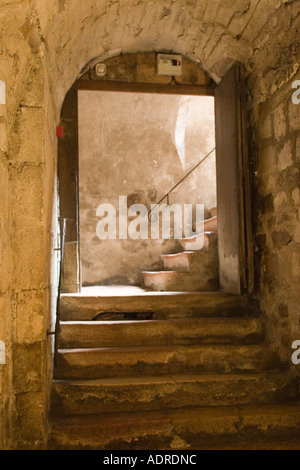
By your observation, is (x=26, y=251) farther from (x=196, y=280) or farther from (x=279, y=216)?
(x=196, y=280)

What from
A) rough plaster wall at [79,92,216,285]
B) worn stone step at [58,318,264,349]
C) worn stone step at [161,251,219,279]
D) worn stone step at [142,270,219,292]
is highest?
rough plaster wall at [79,92,216,285]

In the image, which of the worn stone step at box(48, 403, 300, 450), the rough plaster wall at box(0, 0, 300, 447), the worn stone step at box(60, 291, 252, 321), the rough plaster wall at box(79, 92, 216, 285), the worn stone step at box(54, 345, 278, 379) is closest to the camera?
the rough plaster wall at box(0, 0, 300, 447)

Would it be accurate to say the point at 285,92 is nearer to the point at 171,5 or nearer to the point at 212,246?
the point at 171,5

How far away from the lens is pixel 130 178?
18.6ft

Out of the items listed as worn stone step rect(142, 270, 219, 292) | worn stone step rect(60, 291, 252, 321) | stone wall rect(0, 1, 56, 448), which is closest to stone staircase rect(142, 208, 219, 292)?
worn stone step rect(142, 270, 219, 292)

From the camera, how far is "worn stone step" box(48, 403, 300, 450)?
90.7 inches

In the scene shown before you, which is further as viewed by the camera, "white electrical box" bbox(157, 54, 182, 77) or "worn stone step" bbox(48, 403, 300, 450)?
"white electrical box" bbox(157, 54, 182, 77)

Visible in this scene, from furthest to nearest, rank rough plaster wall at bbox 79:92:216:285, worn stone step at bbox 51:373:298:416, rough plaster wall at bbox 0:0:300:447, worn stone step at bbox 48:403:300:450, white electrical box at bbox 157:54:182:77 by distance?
1. rough plaster wall at bbox 79:92:216:285
2. white electrical box at bbox 157:54:182:77
3. worn stone step at bbox 51:373:298:416
4. worn stone step at bbox 48:403:300:450
5. rough plaster wall at bbox 0:0:300:447

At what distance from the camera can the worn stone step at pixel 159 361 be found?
2.74 meters

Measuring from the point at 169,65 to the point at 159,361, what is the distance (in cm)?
244

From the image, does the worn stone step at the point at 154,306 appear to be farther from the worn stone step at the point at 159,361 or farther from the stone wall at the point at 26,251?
the stone wall at the point at 26,251

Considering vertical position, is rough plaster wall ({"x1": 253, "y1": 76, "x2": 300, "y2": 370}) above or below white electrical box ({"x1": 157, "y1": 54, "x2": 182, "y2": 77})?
below

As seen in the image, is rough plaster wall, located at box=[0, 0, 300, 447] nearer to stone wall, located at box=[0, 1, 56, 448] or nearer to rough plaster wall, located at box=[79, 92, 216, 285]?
stone wall, located at box=[0, 1, 56, 448]
